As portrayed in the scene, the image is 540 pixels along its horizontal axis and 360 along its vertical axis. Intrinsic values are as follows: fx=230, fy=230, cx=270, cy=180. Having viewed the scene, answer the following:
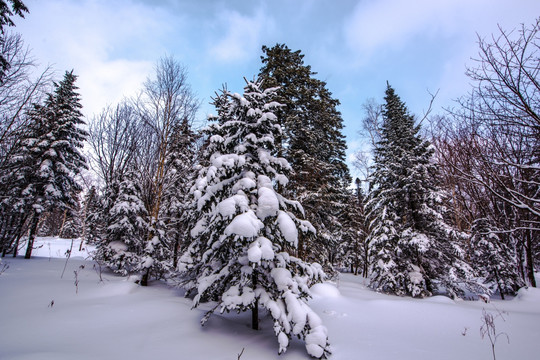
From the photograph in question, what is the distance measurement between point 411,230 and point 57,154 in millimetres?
23483

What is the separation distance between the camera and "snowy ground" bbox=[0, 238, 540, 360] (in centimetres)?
405

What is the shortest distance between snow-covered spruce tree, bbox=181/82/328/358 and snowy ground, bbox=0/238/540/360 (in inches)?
26.6

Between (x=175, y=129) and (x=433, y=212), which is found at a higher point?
(x=175, y=129)

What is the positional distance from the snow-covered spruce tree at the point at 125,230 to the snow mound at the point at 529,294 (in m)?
19.6

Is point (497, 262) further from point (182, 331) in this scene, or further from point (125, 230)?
point (125, 230)

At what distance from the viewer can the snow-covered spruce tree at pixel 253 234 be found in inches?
178

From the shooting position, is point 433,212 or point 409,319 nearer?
point 409,319

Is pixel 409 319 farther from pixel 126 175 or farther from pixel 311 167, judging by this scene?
pixel 126 175

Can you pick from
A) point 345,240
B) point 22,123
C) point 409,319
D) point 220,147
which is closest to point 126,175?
point 22,123

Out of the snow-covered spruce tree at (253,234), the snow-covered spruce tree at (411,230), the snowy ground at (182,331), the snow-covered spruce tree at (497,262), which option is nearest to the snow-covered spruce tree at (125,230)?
the snowy ground at (182,331)

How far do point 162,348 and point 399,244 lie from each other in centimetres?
1255

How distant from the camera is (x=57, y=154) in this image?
637 inches

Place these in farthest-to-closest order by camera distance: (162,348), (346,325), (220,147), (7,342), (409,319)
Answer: (409,319), (346,325), (220,147), (162,348), (7,342)

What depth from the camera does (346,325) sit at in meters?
6.53
